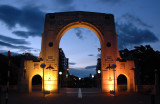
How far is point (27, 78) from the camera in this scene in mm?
21688

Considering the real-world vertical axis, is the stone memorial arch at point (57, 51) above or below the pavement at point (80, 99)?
above

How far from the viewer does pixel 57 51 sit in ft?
74.8

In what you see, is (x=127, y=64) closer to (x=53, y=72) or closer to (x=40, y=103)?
(x=53, y=72)

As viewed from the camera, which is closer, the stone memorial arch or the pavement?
the pavement

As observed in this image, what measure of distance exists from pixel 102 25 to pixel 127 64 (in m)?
5.84

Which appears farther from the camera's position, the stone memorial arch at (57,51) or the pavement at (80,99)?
the stone memorial arch at (57,51)

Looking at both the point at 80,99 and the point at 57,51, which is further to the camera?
the point at 57,51

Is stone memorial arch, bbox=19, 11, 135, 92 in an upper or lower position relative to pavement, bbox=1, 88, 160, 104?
upper

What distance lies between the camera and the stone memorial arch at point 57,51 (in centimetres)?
2176

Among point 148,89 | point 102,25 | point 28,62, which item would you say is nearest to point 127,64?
point 148,89

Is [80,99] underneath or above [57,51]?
underneath

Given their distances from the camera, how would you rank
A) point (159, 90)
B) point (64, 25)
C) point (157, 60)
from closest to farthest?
point (159, 90) → point (64, 25) → point (157, 60)

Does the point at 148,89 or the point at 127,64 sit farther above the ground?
the point at 127,64

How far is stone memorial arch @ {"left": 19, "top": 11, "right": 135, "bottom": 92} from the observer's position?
71.4 ft
